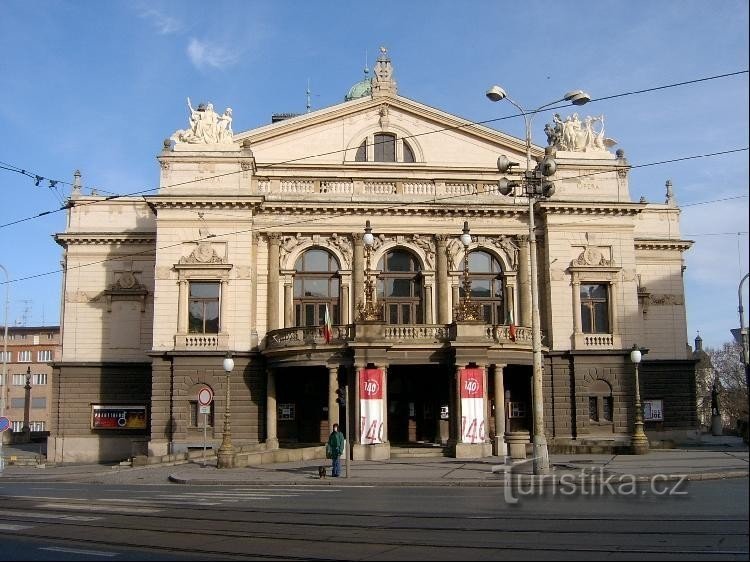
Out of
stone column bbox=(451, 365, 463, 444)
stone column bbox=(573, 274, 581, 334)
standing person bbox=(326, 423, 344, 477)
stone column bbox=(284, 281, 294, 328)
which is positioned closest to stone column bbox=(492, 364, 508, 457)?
stone column bbox=(451, 365, 463, 444)

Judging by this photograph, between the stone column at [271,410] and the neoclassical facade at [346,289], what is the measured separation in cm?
10

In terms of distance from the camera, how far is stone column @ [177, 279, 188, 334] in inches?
1623

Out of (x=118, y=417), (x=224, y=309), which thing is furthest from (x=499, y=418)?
(x=118, y=417)

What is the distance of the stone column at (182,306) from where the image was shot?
4122 cm

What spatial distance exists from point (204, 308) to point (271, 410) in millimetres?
6152

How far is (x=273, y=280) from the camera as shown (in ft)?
140

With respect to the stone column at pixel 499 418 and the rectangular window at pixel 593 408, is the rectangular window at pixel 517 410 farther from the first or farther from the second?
the stone column at pixel 499 418

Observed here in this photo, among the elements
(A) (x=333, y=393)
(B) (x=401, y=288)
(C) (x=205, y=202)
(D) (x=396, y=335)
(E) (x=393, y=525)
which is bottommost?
(E) (x=393, y=525)

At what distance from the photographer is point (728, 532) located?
13281 mm

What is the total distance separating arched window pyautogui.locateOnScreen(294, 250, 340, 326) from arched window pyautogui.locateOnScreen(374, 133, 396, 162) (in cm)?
650

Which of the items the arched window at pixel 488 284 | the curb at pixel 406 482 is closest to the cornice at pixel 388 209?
the arched window at pixel 488 284

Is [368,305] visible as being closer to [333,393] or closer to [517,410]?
[333,393]

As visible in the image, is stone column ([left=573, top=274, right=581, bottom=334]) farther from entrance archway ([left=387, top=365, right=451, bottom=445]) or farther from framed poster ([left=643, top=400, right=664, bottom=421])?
entrance archway ([left=387, top=365, right=451, bottom=445])

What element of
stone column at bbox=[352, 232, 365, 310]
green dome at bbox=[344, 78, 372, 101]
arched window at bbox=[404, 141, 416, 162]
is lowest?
stone column at bbox=[352, 232, 365, 310]
